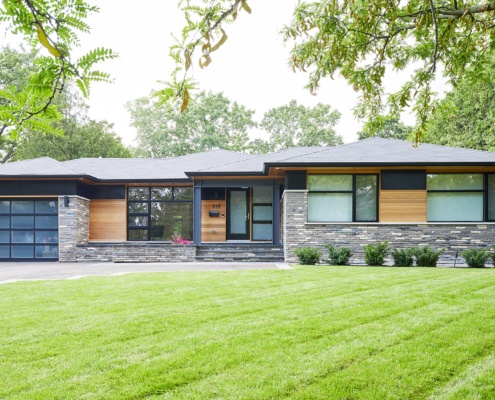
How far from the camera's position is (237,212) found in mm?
18781

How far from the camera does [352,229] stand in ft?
48.6

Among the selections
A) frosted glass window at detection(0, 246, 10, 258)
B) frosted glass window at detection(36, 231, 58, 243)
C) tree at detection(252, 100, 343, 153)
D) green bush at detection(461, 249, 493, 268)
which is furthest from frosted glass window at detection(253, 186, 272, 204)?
tree at detection(252, 100, 343, 153)

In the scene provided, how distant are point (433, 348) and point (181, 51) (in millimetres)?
3467

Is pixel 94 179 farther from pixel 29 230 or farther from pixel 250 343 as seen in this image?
pixel 250 343

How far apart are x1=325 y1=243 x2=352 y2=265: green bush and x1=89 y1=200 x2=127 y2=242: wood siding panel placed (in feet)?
28.5

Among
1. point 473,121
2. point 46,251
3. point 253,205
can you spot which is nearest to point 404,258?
point 253,205

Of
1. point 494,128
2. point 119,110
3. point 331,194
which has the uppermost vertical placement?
point 119,110

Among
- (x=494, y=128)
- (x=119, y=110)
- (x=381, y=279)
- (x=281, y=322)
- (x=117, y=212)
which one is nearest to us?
(x=281, y=322)

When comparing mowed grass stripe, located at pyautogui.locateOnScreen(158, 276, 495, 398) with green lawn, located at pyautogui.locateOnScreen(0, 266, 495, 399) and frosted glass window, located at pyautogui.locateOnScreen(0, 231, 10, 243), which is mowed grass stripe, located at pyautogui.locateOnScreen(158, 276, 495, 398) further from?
frosted glass window, located at pyautogui.locateOnScreen(0, 231, 10, 243)

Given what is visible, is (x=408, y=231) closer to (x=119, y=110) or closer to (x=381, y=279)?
(x=381, y=279)

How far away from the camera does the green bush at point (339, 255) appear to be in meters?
13.3

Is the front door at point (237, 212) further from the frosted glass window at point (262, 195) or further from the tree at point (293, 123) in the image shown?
the tree at point (293, 123)

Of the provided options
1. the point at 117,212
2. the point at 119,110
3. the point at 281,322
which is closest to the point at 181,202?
the point at 117,212

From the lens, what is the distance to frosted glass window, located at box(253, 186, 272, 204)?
1864 centimetres
